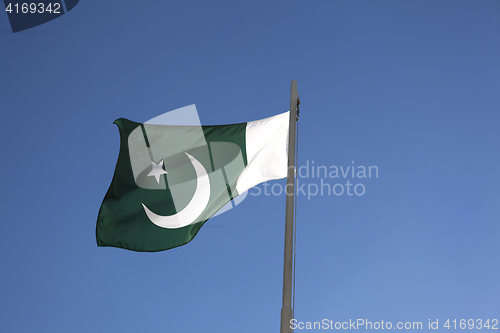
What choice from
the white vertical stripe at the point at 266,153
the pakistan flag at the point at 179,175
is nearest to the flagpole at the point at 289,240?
the white vertical stripe at the point at 266,153

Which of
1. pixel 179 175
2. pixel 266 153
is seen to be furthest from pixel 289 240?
pixel 179 175

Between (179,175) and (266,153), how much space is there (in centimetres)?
232

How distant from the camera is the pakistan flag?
10.3 metres

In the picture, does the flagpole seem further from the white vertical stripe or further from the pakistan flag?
the pakistan flag

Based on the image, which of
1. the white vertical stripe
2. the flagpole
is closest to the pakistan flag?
the white vertical stripe

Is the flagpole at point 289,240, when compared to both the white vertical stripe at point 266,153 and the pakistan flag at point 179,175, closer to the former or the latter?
the white vertical stripe at point 266,153

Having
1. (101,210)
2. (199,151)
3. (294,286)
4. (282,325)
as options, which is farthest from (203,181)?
(282,325)

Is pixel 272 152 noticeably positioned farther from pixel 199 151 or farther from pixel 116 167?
pixel 116 167

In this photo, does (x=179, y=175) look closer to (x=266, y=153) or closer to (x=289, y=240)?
(x=266, y=153)

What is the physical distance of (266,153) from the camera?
10359mm

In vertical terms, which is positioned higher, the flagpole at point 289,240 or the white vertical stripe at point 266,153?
the white vertical stripe at point 266,153

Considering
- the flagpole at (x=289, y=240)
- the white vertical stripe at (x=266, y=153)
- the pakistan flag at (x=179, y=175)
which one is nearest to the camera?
the flagpole at (x=289, y=240)

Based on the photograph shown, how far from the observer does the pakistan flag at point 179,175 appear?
10.3 metres

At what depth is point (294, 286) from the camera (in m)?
7.87
